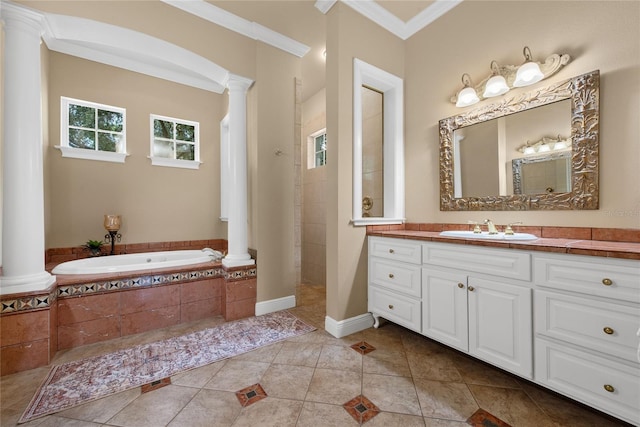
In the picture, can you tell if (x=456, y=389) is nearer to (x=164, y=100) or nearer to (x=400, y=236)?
(x=400, y=236)

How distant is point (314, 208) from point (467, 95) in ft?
7.87

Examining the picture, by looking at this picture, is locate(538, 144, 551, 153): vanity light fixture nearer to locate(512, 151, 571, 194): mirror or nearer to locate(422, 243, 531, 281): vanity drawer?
locate(512, 151, 571, 194): mirror

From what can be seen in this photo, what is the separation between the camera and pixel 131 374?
170 centimetres

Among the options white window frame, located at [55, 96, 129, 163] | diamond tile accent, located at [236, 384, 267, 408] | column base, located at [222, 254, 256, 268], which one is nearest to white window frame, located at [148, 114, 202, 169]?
white window frame, located at [55, 96, 129, 163]

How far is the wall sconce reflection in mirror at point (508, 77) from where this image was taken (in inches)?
65.6

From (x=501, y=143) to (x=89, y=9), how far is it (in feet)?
10.8

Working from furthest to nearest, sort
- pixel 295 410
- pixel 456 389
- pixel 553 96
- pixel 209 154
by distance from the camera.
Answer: pixel 209 154 → pixel 553 96 → pixel 456 389 → pixel 295 410

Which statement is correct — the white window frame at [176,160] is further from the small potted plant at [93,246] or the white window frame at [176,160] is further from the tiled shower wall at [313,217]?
Answer: the tiled shower wall at [313,217]

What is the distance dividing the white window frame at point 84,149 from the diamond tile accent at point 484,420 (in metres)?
4.20

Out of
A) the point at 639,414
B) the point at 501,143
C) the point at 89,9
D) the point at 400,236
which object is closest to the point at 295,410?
the point at 400,236

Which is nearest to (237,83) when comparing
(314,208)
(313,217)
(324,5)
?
(324,5)

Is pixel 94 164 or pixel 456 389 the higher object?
pixel 94 164

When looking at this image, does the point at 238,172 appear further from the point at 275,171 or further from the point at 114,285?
the point at 114,285

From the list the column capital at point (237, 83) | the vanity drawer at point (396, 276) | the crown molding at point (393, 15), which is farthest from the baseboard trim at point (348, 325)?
the crown molding at point (393, 15)
